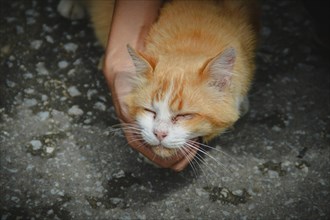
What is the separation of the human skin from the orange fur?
0.05m

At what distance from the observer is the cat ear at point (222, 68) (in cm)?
194

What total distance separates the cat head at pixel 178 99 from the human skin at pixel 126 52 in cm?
11

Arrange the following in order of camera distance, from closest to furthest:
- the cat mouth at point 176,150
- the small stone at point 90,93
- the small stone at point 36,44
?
the cat mouth at point 176,150
the small stone at point 90,93
the small stone at point 36,44

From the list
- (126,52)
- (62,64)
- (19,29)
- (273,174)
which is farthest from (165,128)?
(19,29)

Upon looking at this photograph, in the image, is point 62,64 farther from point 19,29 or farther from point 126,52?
point 126,52

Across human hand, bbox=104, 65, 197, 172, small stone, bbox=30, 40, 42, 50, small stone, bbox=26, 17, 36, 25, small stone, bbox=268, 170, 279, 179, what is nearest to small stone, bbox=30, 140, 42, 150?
human hand, bbox=104, 65, 197, 172

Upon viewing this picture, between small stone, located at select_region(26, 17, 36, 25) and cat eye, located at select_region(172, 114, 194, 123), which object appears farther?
small stone, located at select_region(26, 17, 36, 25)

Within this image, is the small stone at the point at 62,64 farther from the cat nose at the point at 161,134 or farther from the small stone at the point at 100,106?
the cat nose at the point at 161,134

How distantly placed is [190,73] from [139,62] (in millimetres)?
232

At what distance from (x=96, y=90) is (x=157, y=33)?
73 cm

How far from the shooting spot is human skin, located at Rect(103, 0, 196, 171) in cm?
226

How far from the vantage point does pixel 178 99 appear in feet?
6.71

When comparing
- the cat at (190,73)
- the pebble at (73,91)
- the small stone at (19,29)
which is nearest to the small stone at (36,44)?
the small stone at (19,29)

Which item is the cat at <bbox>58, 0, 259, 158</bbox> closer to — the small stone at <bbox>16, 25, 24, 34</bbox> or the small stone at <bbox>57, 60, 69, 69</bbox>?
the small stone at <bbox>57, 60, 69, 69</bbox>
